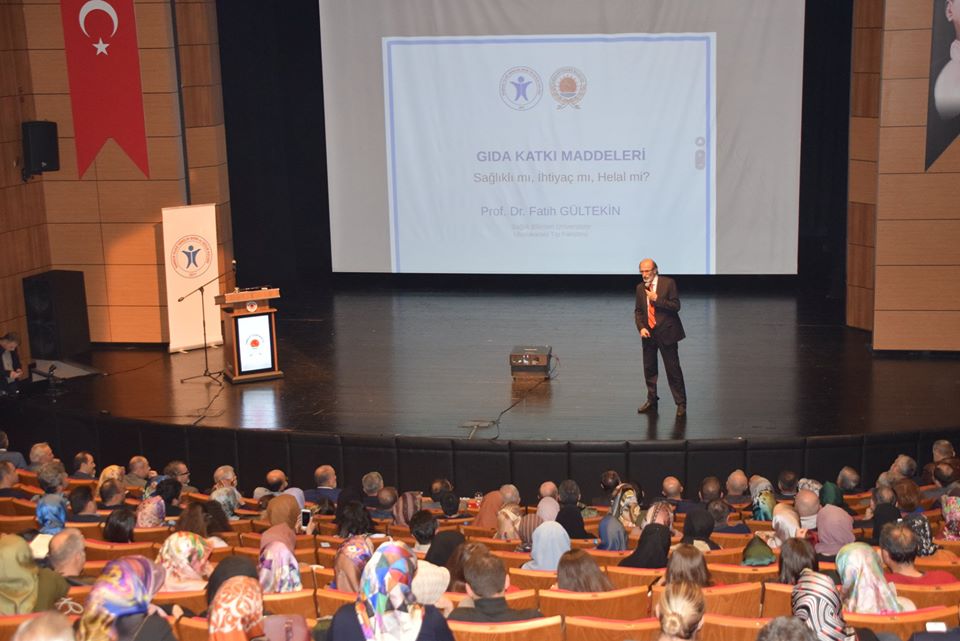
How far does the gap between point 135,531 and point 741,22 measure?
9332 millimetres

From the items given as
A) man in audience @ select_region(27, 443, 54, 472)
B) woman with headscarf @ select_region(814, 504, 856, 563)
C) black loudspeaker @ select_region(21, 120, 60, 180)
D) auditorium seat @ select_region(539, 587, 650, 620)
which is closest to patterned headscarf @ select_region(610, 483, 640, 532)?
woman with headscarf @ select_region(814, 504, 856, 563)

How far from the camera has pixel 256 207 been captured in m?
14.7

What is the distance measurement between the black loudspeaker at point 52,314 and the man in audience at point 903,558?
360 inches

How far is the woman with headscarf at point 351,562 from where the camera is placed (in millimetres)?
4527

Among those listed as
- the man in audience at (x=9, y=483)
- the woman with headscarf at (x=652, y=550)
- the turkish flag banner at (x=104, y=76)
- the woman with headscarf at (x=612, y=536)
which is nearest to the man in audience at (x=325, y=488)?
the man in audience at (x=9, y=483)

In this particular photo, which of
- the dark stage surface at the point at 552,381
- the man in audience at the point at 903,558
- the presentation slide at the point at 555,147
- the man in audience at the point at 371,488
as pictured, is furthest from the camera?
the presentation slide at the point at 555,147

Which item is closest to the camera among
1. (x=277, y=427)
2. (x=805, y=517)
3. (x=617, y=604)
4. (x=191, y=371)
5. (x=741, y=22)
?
(x=617, y=604)

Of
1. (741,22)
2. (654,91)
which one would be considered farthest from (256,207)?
(741,22)

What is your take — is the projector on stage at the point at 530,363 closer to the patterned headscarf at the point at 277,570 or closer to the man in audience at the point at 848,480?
the man in audience at the point at 848,480

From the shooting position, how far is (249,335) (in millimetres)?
10914

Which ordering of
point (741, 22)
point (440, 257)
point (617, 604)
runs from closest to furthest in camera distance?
point (617, 604), point (741, 22), point (440, 257)

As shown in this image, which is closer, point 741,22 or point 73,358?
point 73,358

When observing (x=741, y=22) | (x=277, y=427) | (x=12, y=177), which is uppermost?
(x=741, y=22)

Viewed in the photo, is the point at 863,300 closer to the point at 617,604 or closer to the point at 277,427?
the point at 277,427
